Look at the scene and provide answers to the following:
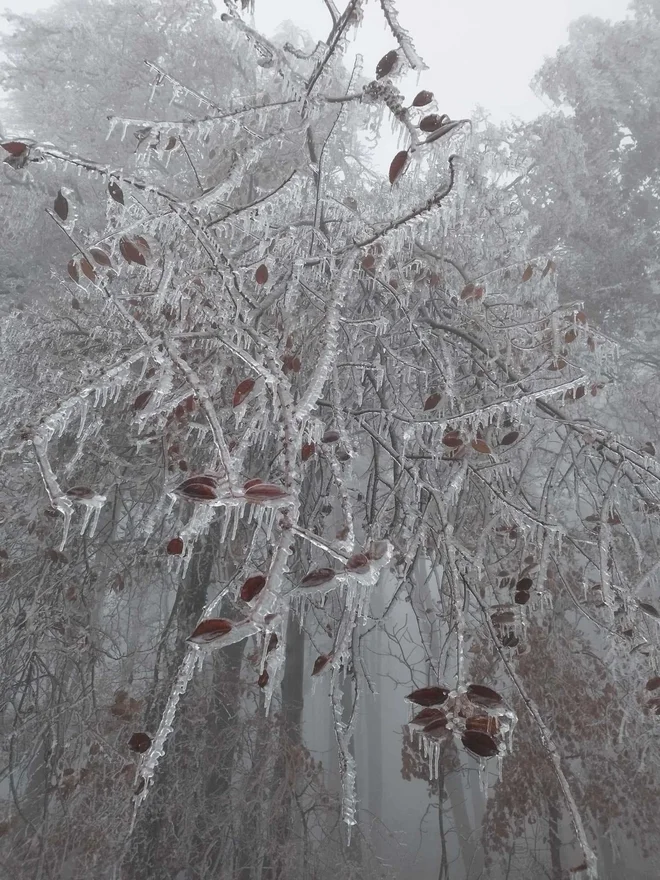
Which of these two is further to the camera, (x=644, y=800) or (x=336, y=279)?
(x=644, y=800)

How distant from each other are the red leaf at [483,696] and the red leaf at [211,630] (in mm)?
402

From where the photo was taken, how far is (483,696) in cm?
86

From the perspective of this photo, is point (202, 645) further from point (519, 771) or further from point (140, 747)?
point (519, 771)

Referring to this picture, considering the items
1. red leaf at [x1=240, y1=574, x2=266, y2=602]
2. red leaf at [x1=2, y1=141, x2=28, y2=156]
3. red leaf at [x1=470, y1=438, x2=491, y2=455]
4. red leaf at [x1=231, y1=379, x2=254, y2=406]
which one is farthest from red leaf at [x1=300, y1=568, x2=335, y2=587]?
red leaf at [x1=2, y1=141, x2=28, y2=156]

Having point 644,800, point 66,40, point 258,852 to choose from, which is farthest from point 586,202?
point 258,852

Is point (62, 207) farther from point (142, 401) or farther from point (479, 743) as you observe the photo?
point (479, 743)

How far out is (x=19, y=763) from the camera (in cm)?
258

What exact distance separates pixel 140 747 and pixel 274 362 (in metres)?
0.89

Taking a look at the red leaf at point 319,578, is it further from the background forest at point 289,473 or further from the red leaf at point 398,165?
the red leaf at point 398,165

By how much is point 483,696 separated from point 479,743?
7 centimetres

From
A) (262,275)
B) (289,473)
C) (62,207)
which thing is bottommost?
(289,473)

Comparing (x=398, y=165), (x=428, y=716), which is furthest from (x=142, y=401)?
(x=428, y=716)

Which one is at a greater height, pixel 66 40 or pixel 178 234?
pixel 66 40

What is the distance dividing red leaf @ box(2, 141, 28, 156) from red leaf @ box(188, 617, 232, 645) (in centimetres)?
94
